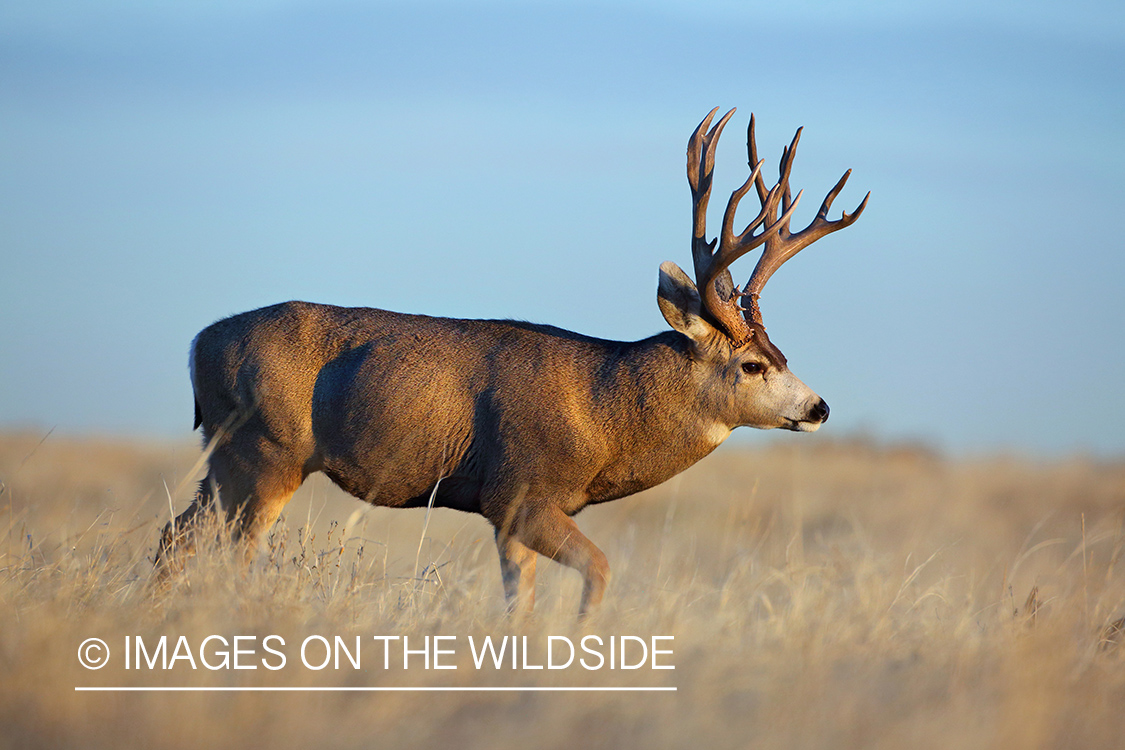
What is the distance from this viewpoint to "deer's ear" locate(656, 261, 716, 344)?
750 cm

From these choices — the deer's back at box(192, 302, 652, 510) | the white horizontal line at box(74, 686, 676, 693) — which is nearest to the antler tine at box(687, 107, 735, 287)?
the deer's back at box(192, 302, 652, 510)

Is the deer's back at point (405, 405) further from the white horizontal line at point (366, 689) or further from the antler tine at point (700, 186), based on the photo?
the white horizontal line at point (366, 689)

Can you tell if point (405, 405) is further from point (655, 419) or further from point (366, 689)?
point (366, 689)

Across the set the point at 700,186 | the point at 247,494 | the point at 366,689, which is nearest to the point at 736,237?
the point at 700,186

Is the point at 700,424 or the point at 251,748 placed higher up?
the point at 700,424

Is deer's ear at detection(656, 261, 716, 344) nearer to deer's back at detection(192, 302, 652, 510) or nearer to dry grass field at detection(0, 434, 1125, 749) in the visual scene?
deer's back at detection(192, 302, 652, 510)

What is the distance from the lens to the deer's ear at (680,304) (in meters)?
7.50

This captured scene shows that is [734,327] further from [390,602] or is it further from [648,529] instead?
[648,529]

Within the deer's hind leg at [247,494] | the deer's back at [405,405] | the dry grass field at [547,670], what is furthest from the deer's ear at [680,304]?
the deer's hind leg at [247,494]

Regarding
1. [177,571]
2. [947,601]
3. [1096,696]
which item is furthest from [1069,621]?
[177,571]

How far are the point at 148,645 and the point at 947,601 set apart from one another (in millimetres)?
4269

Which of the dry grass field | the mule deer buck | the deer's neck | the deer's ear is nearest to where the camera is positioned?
the dry grass field

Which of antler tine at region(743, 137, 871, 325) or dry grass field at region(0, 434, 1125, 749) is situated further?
antler tine at region(743, 137, 871, 325)

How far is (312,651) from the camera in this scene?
186 inches
